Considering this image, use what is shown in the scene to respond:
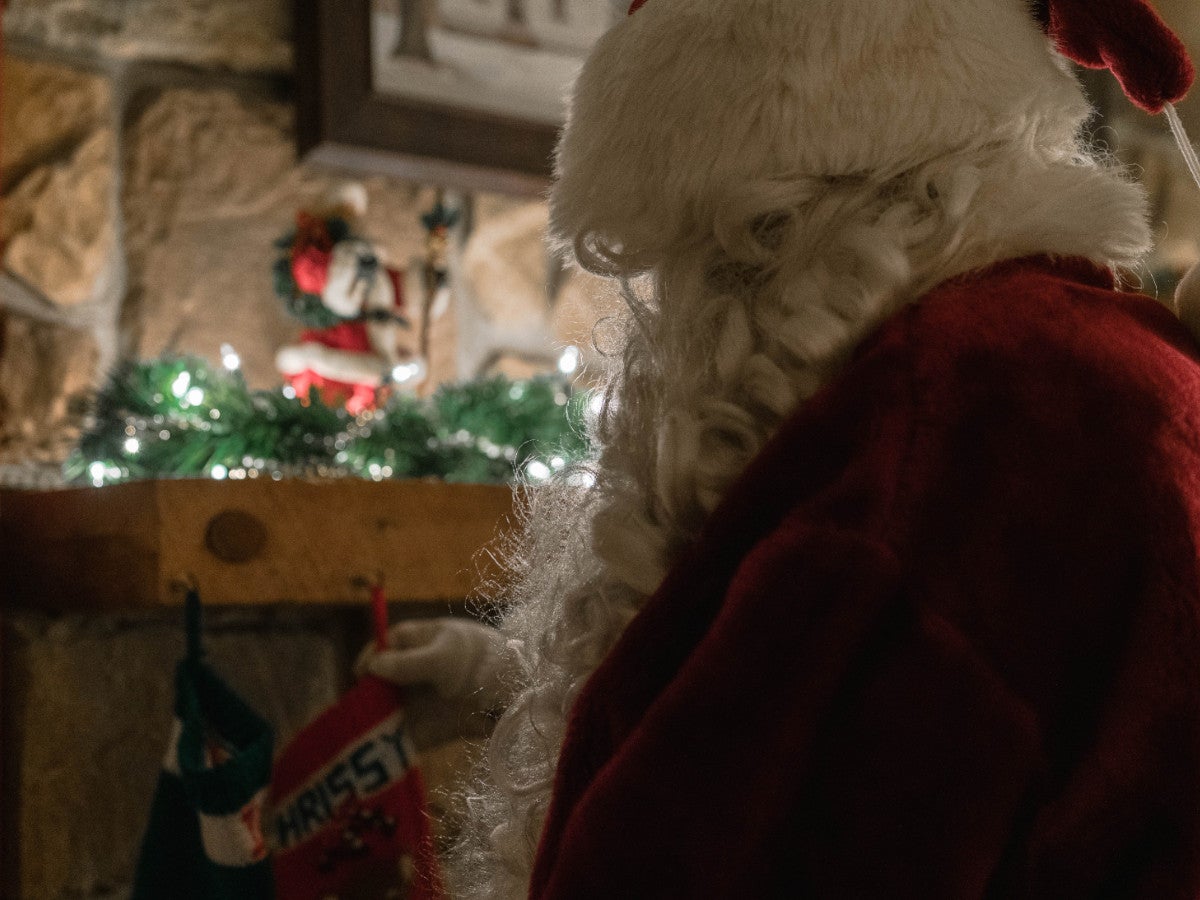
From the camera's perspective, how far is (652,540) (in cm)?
54

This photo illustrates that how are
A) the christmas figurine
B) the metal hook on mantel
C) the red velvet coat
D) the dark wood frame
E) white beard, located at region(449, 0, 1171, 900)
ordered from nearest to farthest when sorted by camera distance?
1. the red velvet coat
2. white beard, located at region(449, 0, 1171, 900)
3. the metal hook on mantel
4. the christmas figurine
5. the dark wood frame

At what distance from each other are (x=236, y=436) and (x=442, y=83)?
75 cm

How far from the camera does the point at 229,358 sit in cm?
136

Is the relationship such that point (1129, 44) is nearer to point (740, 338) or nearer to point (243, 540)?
point (740, 338)

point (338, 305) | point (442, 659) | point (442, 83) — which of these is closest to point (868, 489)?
point (442, 659)

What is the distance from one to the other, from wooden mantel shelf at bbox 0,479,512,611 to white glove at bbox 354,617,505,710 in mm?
46

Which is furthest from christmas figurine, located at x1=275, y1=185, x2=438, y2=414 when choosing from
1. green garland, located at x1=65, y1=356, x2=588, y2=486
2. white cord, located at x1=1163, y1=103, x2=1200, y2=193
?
white cord, located at x1=1163, y1=103, x2=1200, y2=193

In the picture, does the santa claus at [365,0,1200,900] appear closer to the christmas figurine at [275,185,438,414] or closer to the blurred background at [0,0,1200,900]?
the blurred background at [0,0,1200,900]

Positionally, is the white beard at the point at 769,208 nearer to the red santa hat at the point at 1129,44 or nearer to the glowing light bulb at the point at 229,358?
the red santa hat at the point at 1129,44

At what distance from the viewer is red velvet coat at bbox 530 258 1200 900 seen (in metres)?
0.42

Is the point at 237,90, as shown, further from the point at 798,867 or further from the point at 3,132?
the point at 798,867

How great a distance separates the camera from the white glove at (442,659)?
108 centimetres

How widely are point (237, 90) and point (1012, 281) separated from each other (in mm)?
1308

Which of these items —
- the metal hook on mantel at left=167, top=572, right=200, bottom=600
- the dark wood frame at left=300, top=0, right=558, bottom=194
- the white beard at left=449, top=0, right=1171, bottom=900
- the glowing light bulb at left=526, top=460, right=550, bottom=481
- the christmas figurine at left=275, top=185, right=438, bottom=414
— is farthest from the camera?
the dark wood frame at left=300, top=0, right=558, bottom=194
